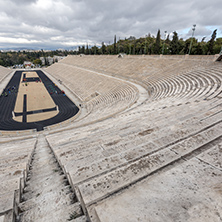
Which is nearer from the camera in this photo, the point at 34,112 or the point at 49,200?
the point at 49,200

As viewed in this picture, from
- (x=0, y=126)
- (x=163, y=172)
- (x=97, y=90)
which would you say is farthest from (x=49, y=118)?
(x=163, y=172)

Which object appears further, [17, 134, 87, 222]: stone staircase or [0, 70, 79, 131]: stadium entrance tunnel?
[0, 70, 79, 131]: stadium entrance tunnel

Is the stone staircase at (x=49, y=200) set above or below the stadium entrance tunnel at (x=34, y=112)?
above

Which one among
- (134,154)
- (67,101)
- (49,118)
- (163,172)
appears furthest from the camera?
(67,101)

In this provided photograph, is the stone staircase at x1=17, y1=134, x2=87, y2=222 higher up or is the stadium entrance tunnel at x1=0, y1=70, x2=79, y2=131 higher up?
the stone staircase at x1=17, y1=134, x2=87, y2=222

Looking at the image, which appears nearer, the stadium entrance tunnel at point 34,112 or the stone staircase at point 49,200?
the stone staircase at point 49,200

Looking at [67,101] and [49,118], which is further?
[67,101]

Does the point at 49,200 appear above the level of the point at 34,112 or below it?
above

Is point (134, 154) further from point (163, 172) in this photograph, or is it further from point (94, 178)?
point (94, 178)
